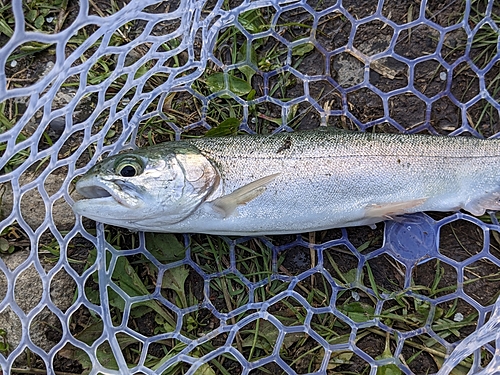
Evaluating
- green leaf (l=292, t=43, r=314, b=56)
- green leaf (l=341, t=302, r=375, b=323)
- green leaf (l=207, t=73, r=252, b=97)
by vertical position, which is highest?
green leaf (l=292, t=43, r=314, b=56)

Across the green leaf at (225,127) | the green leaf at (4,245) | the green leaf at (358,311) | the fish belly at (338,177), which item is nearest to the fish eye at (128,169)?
the fish belly at (338,177)

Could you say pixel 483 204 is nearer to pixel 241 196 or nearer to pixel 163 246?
pixel 241 196

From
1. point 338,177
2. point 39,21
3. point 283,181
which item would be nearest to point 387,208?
point 338,177

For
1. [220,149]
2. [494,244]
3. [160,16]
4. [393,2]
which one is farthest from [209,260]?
[393,2]

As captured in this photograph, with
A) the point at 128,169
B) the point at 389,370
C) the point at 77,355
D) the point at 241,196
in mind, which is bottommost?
the point at 389,370

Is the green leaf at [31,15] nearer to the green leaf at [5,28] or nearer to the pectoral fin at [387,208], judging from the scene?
the green leaf at [5,28]

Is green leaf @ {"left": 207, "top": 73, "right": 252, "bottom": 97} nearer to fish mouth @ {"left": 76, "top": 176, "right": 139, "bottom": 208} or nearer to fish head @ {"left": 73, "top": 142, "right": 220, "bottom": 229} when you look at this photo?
fish head @ {"left": 73, "top": 142, "right": 220, "bottom": 229}

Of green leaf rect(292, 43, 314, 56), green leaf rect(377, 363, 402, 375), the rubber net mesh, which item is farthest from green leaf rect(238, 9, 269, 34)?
green leaf rect(377, 363, 402, 375)
